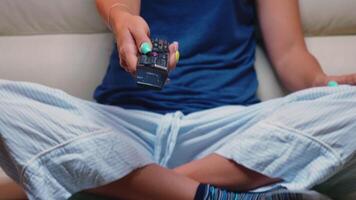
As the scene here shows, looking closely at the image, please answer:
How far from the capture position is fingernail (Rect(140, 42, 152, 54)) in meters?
0.84

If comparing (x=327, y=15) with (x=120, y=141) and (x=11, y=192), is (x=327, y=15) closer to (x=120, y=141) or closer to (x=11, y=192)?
(x=120, y=141)

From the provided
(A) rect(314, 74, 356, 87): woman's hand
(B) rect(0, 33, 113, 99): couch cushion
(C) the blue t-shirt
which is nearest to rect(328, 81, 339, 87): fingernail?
(A) rect(314, 74, 356, 87): woman's hand

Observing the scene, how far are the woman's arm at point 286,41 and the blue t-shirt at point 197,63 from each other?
0.05 metres

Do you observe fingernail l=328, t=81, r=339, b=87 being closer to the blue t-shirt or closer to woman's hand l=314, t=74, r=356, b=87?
woman's hand l=314, t=74, r=356, b=87

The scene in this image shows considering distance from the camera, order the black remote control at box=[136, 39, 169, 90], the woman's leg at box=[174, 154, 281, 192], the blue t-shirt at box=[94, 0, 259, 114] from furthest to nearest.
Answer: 1. the blue t-shirt at box=[94, 0, 259, 114]
2. the woman's leg at box=[174, 154, 281, 192]
3. the black remote control at box=[136, 39, 169, 90]

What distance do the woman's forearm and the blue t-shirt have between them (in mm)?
78

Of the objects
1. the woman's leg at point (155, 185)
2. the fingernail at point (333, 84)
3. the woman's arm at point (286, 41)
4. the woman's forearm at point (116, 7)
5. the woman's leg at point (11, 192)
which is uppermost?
the woman's forearm at point (116, 7)

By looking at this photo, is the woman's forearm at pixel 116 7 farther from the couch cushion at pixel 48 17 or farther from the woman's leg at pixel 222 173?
the woman's leg at pixel 222 173

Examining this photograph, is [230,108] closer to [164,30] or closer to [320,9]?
[164,30]

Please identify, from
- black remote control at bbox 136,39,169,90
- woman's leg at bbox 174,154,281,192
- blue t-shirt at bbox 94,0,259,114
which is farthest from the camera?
blue t-shirt at bbox 94,0,259,114

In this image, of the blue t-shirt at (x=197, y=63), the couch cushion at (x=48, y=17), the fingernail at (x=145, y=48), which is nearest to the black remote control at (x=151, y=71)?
the fingernail at (x=145, y=48)

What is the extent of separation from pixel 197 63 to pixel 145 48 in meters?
0.32

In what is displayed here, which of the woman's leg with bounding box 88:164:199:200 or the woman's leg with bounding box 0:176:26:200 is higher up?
the woman's leg with bounding box 88:164:199:200

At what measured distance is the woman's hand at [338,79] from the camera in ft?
3.36
